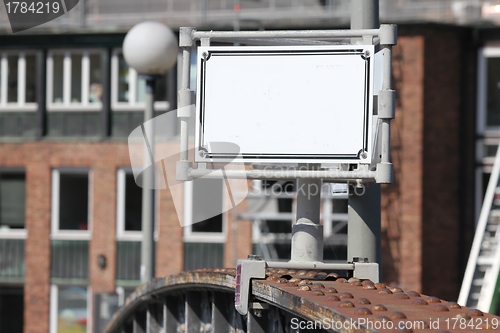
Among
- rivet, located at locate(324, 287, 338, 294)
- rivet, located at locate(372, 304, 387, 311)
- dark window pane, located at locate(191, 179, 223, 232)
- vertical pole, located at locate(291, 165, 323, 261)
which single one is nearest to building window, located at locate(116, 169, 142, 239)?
dark window pane, located at locate(191, 179, 223, 232)

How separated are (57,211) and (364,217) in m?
26.8

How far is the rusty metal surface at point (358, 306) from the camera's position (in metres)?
4.36

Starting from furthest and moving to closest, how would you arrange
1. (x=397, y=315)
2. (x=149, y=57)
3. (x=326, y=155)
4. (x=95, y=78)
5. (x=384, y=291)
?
(x=95, y=78), (x=149, y=57), (x=326, y=155), (x=384, y=291), (x=397, y=315)

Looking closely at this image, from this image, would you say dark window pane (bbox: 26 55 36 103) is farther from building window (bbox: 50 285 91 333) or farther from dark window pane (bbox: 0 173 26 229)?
building window (bbox: 50 285 91 333)

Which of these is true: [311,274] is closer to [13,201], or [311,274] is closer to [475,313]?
[475,313]

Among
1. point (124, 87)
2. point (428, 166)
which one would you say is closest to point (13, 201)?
point (124, 87)

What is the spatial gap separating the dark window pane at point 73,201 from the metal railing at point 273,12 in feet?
13.6

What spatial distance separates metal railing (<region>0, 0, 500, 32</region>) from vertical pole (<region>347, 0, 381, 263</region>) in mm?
22373

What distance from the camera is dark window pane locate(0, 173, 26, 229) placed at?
109ft

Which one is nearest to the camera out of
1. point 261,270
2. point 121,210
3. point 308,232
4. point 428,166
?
point 261,270

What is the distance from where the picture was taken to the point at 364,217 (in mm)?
6617

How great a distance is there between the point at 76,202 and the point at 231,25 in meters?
6.79

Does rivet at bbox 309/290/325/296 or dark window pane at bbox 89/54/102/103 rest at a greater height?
dark window pane at bbox 89/54/102/103

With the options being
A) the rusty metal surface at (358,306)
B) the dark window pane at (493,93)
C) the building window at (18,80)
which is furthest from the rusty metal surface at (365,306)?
the building window at (18,80)
